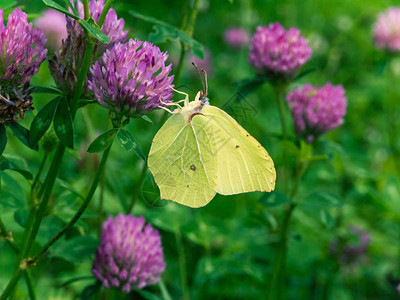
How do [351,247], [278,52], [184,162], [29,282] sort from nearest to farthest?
[29,282] → [184,162] → [278,52] → [351,247]

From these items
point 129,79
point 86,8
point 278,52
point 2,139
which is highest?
point 278,52

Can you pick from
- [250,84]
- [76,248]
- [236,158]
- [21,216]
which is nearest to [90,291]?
[76,248]

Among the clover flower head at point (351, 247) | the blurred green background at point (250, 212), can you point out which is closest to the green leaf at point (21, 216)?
the blurred green background at point (250, 212)

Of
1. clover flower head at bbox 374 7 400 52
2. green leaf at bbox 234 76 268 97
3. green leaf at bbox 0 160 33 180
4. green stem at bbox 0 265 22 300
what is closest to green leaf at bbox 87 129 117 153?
green leaf at bbox 0 160 33 180

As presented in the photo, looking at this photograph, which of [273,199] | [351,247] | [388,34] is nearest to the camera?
[273,199]

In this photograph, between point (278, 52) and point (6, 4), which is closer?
point (6, 4)

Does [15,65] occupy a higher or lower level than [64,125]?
higher


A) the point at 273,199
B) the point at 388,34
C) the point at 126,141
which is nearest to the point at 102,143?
the point at 126,141

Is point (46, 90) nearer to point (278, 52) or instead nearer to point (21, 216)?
point (21, 216)
